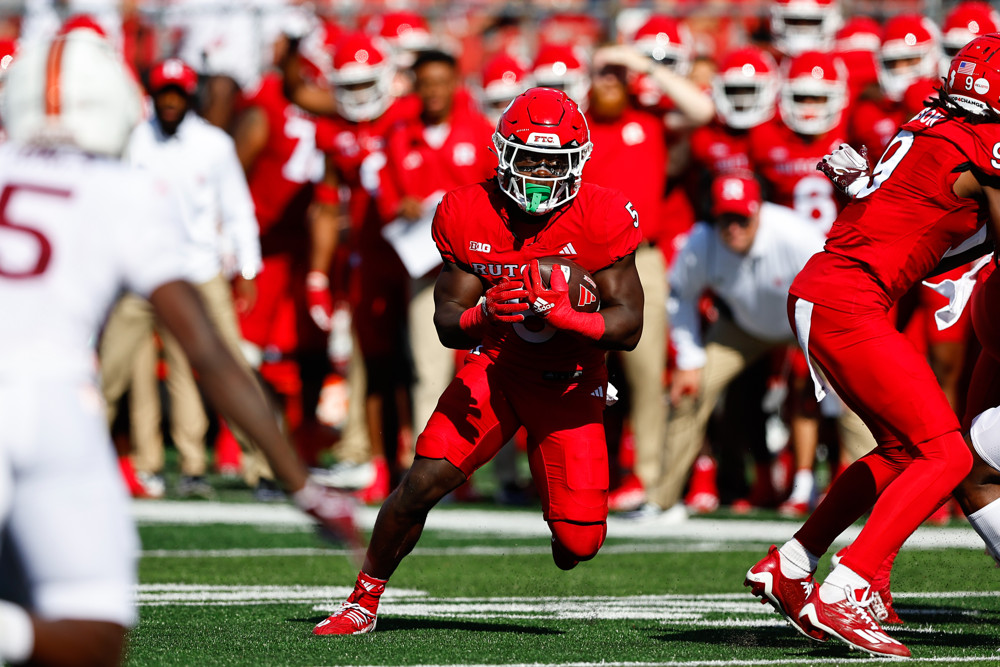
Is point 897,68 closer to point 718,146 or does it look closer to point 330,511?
point 718,146

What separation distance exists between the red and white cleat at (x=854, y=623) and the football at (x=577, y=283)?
1.04 meters

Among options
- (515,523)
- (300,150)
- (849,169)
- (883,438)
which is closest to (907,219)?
(849,169)

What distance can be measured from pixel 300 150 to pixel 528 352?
5.50m

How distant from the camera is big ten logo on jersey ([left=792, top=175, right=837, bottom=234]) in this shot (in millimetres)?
8852

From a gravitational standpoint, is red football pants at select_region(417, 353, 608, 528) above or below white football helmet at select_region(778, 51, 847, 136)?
below

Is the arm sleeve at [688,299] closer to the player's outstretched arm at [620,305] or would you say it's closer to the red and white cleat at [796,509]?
the red and white cleat at [796,509]

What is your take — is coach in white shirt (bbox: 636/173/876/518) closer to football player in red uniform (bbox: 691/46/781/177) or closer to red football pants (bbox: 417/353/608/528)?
football player in red uniform (bbox: 691/46/781/177)

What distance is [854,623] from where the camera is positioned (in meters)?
4.46

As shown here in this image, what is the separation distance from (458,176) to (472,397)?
4088 mm

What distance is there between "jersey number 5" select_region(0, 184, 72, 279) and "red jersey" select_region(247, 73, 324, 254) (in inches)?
292

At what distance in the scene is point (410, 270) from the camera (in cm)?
883

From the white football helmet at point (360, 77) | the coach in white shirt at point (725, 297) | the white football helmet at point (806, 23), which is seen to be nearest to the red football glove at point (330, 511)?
the coach in white shirt at point (725, 297)

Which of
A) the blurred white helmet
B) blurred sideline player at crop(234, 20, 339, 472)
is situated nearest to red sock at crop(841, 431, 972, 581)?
the blurred white helmet

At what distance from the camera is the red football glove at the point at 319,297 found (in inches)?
380
